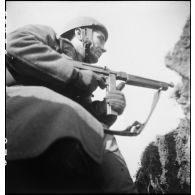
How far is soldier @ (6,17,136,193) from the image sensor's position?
208 cm

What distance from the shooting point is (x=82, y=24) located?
11.6 feet

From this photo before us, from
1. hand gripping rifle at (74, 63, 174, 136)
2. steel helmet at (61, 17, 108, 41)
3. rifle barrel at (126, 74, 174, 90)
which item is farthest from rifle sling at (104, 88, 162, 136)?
steel helmet at (61, 17, 108, 41)

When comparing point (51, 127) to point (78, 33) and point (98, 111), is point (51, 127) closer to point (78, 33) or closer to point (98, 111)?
point (98, 111)

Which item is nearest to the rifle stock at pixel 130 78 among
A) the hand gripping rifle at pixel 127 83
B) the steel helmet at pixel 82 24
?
the hand gripping rifle at pixel 127 83

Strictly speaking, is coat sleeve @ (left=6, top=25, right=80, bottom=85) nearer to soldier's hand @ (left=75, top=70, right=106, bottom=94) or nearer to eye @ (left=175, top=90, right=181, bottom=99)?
soldier's hand @ (left=75, top=70, right=106, bottom=94)

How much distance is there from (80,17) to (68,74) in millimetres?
1514

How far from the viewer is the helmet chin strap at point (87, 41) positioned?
10.9 ft

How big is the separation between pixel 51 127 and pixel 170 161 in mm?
2959

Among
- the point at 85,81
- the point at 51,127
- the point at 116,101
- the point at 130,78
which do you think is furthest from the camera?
the point at 130,78

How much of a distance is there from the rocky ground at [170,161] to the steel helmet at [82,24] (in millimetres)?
2343

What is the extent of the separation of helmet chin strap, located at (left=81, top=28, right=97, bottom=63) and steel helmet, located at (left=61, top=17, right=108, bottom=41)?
0.09 metres

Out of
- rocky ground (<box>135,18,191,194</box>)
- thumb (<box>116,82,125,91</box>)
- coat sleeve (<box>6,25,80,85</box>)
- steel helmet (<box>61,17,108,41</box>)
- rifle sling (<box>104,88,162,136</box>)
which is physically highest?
steel helmet (<box>61,17,108,41</box>)

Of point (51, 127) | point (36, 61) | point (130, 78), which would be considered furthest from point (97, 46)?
point (51, 127)

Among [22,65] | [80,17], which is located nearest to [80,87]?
[22,65]
